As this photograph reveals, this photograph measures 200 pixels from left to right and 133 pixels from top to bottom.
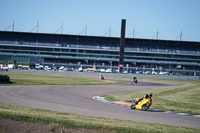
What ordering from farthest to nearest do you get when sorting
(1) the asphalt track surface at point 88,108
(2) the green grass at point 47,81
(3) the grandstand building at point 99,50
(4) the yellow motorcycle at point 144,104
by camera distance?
1. (3) the grandstand building at point 99,50
2. (2) the green grass at point 47,81
3. (4) the yellow motorcycle at point 144,104
4. (1) the asphalt track surface at point 88,108

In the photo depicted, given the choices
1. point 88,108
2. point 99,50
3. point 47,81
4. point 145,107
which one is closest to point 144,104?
point 145,107

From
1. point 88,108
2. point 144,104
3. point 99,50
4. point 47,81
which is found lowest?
point 88,108

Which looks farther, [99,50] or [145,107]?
[99,50]

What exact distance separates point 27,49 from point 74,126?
100890 millimetres

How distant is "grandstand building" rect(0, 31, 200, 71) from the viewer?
107188mm

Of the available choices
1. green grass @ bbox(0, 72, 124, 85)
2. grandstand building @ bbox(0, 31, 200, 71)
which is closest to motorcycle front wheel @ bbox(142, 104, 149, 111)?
green grass @ bbox(0, 72, 124, 85)

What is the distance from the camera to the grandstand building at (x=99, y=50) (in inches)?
4220

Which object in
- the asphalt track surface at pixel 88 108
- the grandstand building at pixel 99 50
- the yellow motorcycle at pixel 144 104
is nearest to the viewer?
the asphalt track surface at pixel 88 108

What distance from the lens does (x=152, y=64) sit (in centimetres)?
11288

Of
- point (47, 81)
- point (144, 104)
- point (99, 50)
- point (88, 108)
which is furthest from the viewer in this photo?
point (99, 50)

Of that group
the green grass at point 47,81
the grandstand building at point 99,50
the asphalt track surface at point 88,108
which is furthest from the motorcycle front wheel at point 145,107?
the grandstand building at point 99,50

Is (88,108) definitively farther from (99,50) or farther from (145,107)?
(99,50)

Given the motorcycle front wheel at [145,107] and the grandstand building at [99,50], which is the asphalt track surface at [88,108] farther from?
the grandstand building at [99,50]

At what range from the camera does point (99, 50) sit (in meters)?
110
